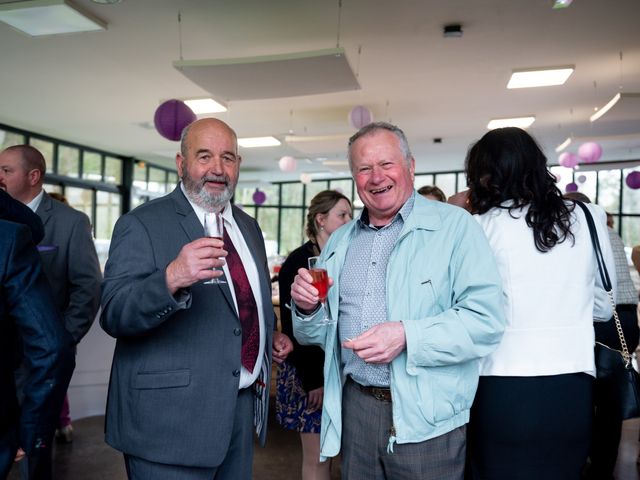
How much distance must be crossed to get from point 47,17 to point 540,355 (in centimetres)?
441

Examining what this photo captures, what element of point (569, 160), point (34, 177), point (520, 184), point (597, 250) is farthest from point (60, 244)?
point (569, 160)

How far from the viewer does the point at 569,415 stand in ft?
5.01

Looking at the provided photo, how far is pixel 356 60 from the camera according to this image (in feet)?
18.8

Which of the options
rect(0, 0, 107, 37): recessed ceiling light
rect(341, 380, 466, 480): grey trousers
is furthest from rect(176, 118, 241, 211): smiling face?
rect(0, 0, 107, 37): recessed ceiling light

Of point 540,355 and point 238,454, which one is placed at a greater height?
point 540,355

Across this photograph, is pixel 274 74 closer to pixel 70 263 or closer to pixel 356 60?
pixel 356 60

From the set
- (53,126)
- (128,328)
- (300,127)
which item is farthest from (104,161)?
(128,328)

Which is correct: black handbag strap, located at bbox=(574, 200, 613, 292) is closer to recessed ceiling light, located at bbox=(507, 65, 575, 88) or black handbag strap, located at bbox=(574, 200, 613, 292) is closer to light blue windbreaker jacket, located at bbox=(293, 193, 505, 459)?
light blue windbreaker jacket, located at bbox=(293, 193, 505, 459)

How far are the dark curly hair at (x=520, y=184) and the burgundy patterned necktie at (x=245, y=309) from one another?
810mm

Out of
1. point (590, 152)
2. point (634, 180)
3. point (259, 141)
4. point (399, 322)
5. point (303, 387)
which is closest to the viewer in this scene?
point (399, 322)

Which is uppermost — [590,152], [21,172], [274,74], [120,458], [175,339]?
[274,74]

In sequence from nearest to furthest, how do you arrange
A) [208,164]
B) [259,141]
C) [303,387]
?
[208,164], [303,387], [259,141]

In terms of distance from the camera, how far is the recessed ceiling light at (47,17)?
390cm

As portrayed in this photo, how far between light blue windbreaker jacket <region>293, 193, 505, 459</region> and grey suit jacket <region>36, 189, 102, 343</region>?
1697mm
